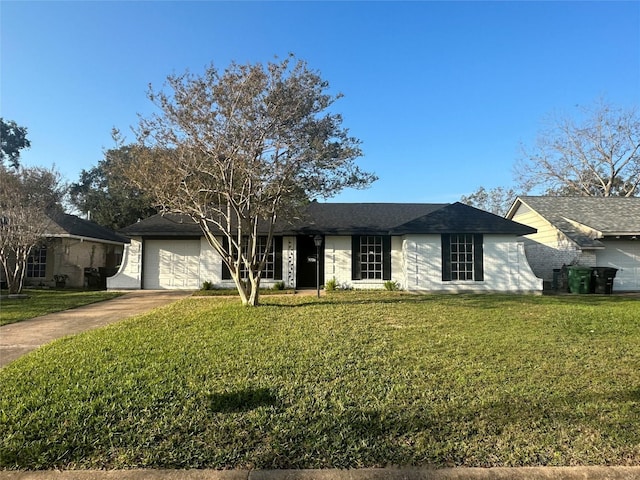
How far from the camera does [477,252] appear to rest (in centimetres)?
1440

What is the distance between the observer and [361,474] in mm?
2783

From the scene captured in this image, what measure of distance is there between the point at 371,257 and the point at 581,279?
751 cm

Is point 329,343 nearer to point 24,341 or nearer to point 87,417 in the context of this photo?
point 87,417

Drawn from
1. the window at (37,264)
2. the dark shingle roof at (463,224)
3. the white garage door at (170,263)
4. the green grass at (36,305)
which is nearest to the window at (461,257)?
the dark shingle roof at (463,224)

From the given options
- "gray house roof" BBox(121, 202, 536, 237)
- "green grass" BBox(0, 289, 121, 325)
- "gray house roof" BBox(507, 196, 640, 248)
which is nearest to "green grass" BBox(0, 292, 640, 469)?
"green grass" BBox(0, 289, 121, 325)

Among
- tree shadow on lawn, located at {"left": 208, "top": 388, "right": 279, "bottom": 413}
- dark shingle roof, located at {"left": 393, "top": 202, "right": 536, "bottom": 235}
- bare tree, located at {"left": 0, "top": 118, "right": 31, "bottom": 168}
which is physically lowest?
tree shadow on lawn, located at {"left": 208, "top": 388, "right": 279, "bottom": 413}

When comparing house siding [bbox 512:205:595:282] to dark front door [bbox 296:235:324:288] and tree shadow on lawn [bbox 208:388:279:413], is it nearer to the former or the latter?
dark front door [bbox 296:235:324:288]

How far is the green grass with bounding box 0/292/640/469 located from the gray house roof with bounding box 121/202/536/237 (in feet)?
23.7

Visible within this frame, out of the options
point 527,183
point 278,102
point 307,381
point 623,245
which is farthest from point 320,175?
point 527,183

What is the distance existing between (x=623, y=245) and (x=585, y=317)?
1046 cm

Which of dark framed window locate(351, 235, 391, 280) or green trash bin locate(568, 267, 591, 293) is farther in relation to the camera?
dark framed window locate(351, 235, 391, 280)

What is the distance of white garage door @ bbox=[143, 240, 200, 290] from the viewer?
15914mm

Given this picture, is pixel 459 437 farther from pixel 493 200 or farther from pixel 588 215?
pixel 493 200

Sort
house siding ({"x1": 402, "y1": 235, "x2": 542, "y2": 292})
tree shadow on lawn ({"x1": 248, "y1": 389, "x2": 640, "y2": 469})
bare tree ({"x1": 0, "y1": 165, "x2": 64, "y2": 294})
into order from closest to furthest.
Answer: tree shadow on lawn ({"x1": 248, "y1": 389, "x2": 640, "y2": 469}) → bare tree ({"x1": 0, "y1": 165, "x2": 64, "y2": 294}) → house siding ({"x1": 402, "y1": 235, "x2": 542, "y2": 292})
